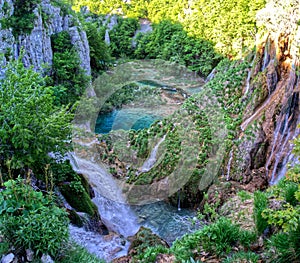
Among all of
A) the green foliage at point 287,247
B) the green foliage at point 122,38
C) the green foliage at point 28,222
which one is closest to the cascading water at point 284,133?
the green foliage at point 287,247

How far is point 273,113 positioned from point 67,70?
48.1ft

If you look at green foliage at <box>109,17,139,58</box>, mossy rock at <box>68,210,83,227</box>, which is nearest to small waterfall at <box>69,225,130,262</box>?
mossy rock at <box>68,210,83,227</box>

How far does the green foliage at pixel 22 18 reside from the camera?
18.4 meters

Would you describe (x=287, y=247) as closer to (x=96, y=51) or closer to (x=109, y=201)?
(x=109, y=201)

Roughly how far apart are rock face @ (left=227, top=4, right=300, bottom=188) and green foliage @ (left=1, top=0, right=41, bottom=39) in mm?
12635

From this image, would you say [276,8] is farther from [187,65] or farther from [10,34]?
[187,65]

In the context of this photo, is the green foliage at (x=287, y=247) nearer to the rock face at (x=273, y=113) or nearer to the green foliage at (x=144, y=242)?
the green foliage at (x=144, y=242)

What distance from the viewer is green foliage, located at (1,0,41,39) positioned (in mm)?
18359

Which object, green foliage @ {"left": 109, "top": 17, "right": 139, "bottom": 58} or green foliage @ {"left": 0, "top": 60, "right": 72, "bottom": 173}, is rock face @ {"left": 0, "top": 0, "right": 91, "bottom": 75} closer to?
green foliage @ {"left": 0, "top": 60, "right": 72, "bottom": 173}

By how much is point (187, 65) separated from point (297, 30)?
76.9ft

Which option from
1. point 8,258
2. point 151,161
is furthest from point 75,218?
point 151,161

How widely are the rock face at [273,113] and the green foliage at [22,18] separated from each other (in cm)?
1263

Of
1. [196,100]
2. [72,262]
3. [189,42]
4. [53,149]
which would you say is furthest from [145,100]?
[72,262]

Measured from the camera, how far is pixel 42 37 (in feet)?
67.1
